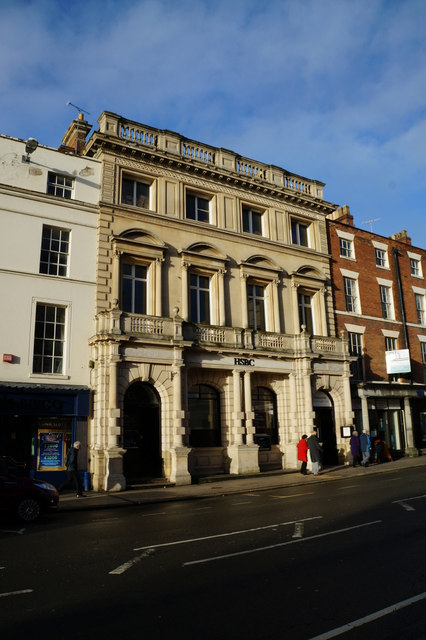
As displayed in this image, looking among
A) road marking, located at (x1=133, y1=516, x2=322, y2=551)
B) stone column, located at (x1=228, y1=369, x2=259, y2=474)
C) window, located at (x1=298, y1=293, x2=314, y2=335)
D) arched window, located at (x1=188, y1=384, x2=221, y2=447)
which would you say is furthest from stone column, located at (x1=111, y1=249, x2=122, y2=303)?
road marking, located at (x1=133, y1=516, x2=322, y2=551)

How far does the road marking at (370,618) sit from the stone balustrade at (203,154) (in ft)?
72.7

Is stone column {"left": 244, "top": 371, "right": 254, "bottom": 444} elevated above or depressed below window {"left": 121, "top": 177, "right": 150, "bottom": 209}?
below

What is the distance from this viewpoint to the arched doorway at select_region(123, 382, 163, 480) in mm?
21344

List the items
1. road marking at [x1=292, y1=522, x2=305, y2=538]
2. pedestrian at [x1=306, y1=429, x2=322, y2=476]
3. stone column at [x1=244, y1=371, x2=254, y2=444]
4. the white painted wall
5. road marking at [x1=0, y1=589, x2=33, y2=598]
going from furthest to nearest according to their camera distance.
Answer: stone column at [x1=244, y1=371, x2=254, y2=444]
pedestrian at [x1=306, y1=429, x2=322, y2=476]
the white painted wall
road marking at [x1=292, y1=522, x2=305, y2=538]
road marking at [x1=0, y1=589, x2=33, y2=598]

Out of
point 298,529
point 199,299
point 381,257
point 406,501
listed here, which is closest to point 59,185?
point 199,299

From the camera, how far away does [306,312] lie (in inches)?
1121

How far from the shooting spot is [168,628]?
16.3 ft

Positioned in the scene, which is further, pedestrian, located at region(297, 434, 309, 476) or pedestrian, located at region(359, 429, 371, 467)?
pedestrian, located at region(359, 429, 371, 467)

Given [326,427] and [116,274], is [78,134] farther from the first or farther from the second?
[326,427]

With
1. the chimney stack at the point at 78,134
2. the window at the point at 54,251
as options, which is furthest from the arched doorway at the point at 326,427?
the chimney stack at the point at 78,134

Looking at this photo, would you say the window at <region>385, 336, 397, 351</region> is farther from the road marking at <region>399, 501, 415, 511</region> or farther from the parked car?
the parked car

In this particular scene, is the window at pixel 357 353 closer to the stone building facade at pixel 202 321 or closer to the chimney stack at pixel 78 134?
the stone building facade at pixel 202 321

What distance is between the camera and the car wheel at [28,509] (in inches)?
475

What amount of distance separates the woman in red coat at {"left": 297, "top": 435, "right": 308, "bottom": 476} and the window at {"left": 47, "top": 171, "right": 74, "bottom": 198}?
50.8ft
